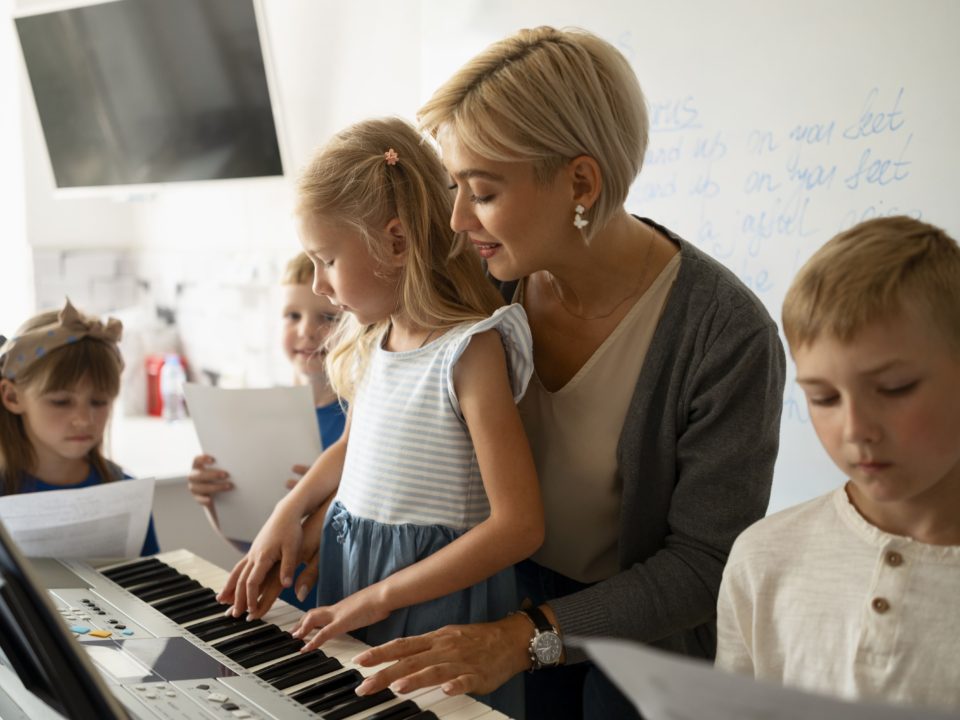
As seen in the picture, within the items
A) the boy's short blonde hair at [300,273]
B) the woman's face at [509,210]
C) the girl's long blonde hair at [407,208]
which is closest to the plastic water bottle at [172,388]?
the boy's short blonde hair at [300,273]

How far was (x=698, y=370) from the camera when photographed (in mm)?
1306

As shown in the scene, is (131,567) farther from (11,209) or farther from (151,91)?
(11,209)

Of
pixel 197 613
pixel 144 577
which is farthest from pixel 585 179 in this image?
pixel 144 577

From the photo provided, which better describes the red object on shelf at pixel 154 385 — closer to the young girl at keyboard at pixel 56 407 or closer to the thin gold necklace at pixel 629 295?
the young girl at keyboard at pixel 56 407

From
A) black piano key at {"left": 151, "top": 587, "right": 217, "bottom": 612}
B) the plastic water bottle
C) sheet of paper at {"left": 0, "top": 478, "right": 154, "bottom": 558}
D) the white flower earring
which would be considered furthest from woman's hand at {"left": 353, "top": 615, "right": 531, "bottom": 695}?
the plastic water bottle

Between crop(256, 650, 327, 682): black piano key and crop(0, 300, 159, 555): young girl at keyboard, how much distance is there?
2.50 feet

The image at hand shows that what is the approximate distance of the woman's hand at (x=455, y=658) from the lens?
1.11 m

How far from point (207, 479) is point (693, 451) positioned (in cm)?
116

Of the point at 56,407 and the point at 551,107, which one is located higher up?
the point at 551,107

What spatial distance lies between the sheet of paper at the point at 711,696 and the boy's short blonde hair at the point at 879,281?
1.46ft

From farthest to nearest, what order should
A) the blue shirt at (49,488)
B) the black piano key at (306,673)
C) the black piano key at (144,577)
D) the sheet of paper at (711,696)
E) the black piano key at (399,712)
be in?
the blue shirt at (49,488)
the black piano key at (144,577)
the black piano key at (306,673)
the black piano key at (399,712)
the sheet of paper at (711,696)

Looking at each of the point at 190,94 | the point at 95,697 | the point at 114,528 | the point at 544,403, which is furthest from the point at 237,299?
the point at 95,697

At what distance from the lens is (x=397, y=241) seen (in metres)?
1.46

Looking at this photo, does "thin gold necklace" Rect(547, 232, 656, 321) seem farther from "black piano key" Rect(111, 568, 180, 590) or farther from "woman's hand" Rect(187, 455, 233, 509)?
"woman's hand" Rect(187, 455, 233, 509)
